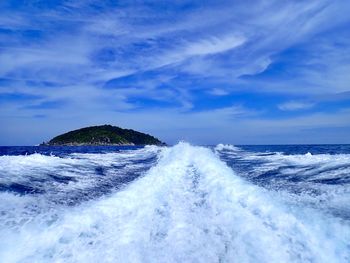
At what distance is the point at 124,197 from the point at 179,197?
132cm

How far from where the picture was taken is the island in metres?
127

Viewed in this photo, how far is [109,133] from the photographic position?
132 metres

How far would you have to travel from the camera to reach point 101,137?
418 feet

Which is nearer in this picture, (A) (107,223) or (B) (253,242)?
(B) (253,242)

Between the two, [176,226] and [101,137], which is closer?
[176,226]

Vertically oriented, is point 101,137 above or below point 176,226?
above

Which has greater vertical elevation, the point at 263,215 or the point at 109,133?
the point at 109,133

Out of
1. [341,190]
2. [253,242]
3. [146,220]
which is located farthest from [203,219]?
[341,190]

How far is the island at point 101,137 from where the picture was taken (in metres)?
127

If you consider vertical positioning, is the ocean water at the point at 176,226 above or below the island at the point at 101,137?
below

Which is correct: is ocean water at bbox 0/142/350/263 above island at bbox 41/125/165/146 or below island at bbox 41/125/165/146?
below

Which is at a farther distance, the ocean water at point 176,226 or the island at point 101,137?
the island at point 101,137

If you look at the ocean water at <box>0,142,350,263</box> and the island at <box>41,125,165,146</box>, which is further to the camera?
the island at <box>41,125,165,146</box>

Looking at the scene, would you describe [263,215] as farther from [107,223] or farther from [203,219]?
[107,223]
